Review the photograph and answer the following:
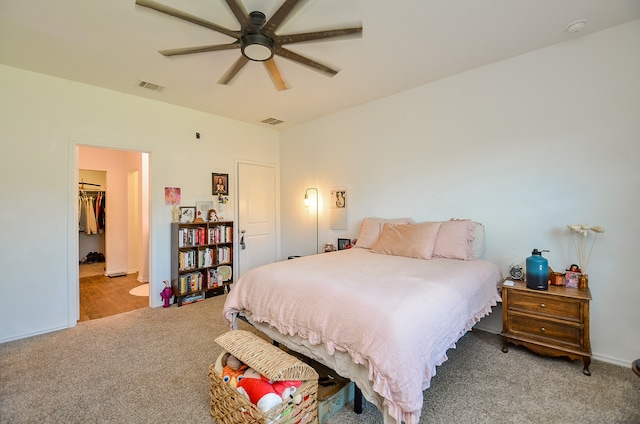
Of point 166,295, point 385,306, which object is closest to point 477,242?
point 385,306

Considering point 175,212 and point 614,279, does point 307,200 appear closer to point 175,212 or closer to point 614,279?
point 175,212

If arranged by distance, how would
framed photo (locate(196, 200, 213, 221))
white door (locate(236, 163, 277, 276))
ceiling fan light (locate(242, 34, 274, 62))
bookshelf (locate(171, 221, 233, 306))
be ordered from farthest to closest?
white door (locate(236, 163, 277, 276))
framed photo (locate(196, 200, 213, 221))
bookshelf (locate(171, 221, 233, 306))
ceiling fan light (locate(242, 34, 274, 62))

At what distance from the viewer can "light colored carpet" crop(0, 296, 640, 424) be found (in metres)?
1.74

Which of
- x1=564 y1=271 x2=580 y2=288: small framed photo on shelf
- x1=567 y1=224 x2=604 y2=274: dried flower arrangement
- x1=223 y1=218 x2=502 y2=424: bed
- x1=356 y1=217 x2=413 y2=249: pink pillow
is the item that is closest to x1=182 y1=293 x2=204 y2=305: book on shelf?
x1=223 y1=218 x2=502 y2=424: bed

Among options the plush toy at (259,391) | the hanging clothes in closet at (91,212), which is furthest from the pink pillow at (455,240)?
the hanging clothes in closet at (91,212)

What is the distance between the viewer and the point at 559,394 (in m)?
1.91

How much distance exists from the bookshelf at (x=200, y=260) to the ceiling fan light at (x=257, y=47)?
8.53 ft

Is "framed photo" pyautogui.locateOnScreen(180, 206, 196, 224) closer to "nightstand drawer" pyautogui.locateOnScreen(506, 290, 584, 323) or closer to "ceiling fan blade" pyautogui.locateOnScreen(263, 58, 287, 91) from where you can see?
"ceiling fan blade" pyautogui.locateOnScreen(263, 58, 287, 91)

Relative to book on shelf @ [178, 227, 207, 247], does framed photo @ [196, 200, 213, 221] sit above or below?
above

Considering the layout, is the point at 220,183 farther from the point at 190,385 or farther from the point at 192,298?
the point at 190,385

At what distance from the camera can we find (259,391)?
4.69 feet

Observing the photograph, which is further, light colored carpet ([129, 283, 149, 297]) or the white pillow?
light colored carpet ([129, 283, 149, 297])

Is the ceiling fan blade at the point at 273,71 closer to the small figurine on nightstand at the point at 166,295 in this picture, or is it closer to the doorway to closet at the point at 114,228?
the doorway to closet at the point at 114,228

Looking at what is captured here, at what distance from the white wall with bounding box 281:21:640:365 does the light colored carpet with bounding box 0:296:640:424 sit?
0.58 metres
